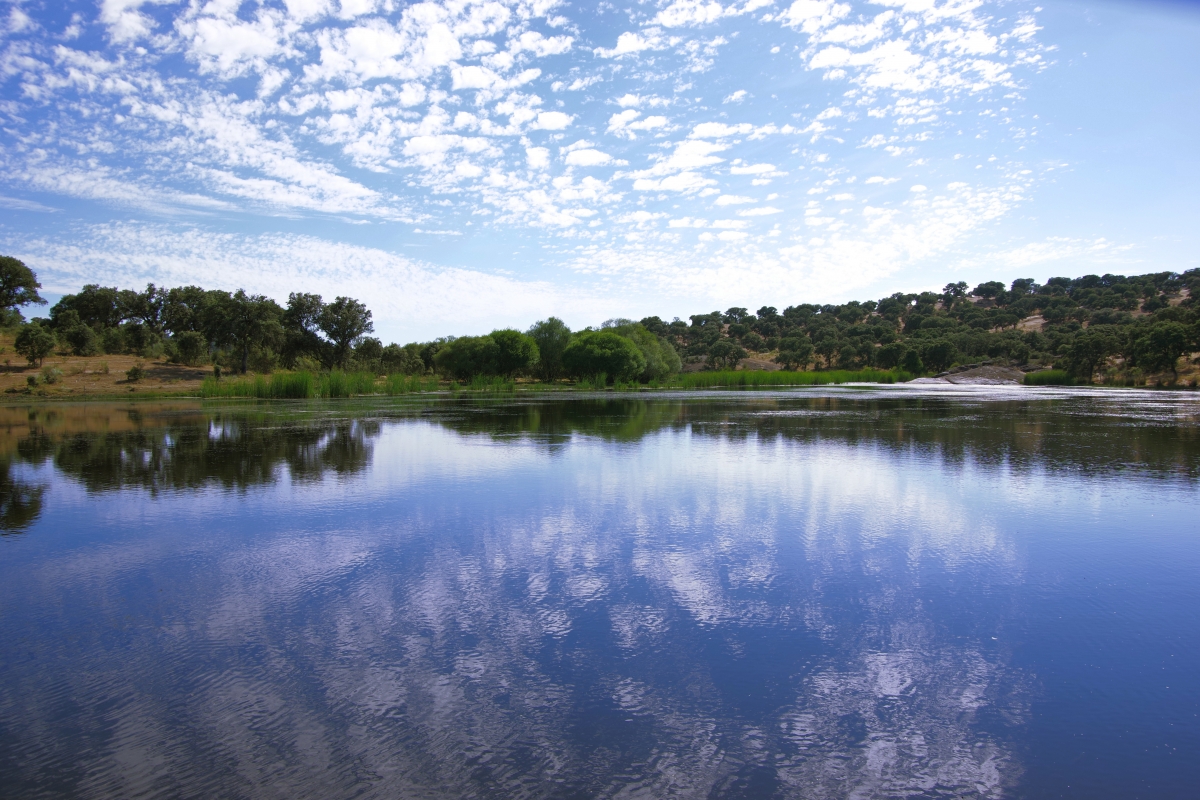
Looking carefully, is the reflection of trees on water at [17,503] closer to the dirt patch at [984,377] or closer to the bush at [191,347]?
the bush at [191,347]

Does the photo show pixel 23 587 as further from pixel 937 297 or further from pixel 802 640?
pixel 937 297

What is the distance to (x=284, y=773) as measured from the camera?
3209 mm

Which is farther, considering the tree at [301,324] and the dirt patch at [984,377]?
the dirt patch at [984,377]

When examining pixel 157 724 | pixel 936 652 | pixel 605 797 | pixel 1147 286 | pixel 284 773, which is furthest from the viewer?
pixel 1147 286

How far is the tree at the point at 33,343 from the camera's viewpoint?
45156 mm

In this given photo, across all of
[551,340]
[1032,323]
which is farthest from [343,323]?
[1032,323]

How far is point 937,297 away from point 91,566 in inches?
6056

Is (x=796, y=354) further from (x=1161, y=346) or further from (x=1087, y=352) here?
(x=1161, y=346)

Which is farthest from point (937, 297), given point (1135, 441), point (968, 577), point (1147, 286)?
point (968, 577)

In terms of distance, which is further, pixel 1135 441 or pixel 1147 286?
pixel 1147 286

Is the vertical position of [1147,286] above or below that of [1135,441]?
above

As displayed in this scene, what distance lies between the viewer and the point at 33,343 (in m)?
45.3

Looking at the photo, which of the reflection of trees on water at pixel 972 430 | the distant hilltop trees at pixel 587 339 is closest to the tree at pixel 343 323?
the distant hilltop trees at pixel 587 339

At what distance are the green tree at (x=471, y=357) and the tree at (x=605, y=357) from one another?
27.5 feet
